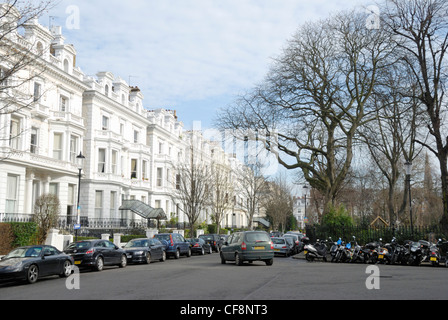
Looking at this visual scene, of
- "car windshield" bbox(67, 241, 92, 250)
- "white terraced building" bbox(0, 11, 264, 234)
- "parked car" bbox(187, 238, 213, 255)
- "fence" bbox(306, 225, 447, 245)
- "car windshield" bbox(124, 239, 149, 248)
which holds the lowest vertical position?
"parked car" bbox(187, 238, 213, 255)

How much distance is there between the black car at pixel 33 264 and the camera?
46.7 ft

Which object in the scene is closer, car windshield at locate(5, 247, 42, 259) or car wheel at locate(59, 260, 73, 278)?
car windshield at locate(5, 247, 42, 259)

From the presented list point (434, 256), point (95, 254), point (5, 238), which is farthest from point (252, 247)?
point (5, 238)

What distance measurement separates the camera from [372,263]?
22156mm

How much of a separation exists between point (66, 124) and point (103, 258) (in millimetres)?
17978

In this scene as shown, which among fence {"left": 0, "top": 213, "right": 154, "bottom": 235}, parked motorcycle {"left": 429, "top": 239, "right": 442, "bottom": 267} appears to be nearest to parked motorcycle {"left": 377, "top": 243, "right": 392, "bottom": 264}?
parked motorcycle {"left": 429, "top": 239, "right": 442, "bottom": 267}

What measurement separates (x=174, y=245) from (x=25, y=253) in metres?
13.9

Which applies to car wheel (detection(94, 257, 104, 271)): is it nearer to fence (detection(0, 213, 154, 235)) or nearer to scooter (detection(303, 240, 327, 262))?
scooter (detection(303, 240, 327, 262))

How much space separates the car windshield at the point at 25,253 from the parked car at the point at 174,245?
43.1ft

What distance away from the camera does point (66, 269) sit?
17.0 meters

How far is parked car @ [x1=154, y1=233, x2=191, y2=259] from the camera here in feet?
93.5

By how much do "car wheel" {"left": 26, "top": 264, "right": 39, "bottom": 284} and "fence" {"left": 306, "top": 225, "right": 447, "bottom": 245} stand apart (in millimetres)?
19053

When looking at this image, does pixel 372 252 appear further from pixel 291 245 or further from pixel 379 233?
pixel 291 245

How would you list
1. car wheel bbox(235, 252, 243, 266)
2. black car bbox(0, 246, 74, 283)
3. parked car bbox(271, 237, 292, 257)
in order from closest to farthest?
black car bbox(0, 246, 74, 283), car wheel bbox(235, 252, 243, 266), parked car bbox(271, 237, 292, 257)
